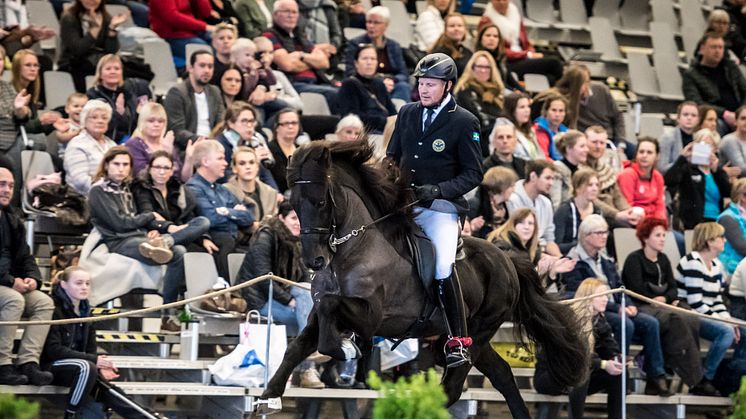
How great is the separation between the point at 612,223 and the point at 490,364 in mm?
3758

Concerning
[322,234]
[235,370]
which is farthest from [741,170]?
[322,234]

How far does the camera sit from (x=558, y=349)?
9.37m

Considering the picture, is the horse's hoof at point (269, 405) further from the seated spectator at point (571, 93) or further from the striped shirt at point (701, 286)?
the seated spectator at point (571, 93)

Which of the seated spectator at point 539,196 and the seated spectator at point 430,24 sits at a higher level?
the seated spectator at point 430,24

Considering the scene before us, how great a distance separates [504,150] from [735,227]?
225cm

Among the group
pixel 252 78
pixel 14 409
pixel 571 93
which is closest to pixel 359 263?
pixel 14 409

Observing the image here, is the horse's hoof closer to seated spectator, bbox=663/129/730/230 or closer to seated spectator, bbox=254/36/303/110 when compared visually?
seated spectator, bbox=254/36/303/110

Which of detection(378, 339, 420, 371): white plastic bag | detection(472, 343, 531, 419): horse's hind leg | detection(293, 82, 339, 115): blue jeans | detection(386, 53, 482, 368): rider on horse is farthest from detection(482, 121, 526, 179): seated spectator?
detection(386, 53, 482, 368): rider on horse

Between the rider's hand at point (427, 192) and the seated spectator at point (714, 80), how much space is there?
832 centimetres

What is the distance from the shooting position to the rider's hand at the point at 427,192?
26.0 ft

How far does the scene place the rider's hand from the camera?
7.93m

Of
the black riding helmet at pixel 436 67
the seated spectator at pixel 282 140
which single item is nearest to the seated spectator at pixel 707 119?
the seated spectator at pixel 282 140

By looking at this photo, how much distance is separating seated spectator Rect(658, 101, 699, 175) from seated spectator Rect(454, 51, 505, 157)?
79.6 inches

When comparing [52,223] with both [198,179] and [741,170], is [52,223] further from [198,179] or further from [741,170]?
[741,170]
